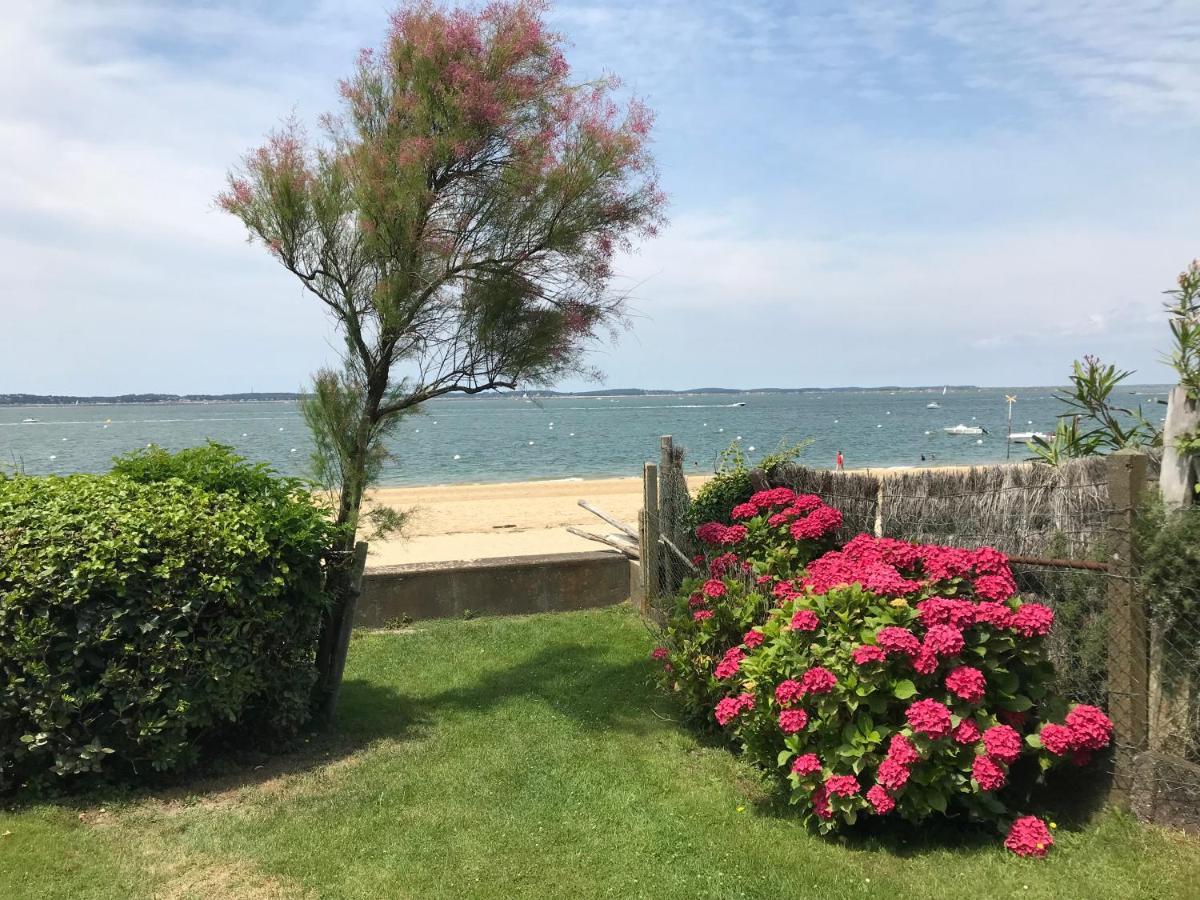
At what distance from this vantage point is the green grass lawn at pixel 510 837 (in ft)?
13.2

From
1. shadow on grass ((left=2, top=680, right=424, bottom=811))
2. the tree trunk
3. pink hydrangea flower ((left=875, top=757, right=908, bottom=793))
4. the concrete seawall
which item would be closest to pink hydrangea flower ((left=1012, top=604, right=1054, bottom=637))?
pink hydrangea flower ((left=875, top=757, right=908, bottom=793))

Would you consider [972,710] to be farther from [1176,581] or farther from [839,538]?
[839,538]

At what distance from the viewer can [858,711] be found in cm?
448

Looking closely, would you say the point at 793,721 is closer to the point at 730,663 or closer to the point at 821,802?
the point at 821,802

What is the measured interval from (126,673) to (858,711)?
3961 mm

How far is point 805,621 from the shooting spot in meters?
4.79

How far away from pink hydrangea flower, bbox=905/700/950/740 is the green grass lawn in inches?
24.8

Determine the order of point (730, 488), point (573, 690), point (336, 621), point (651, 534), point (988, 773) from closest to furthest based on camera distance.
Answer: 1. point (988, 773)
2. point (336, 621)
3. point (573, 690)
4. point (730, 488)
5. point (651, 534)

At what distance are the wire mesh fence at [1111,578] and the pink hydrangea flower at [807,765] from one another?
152 cm

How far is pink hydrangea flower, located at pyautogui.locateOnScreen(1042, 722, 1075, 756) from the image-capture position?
170 inches

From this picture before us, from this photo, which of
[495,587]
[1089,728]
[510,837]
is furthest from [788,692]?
[495,587]

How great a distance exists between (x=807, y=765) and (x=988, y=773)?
0.85 meters

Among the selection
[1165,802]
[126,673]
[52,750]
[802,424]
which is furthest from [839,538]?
[802,424]

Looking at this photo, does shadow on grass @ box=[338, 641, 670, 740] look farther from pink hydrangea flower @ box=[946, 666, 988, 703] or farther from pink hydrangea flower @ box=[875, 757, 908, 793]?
pink hydrangea flower @ box=[946, 666, 988, 703]
